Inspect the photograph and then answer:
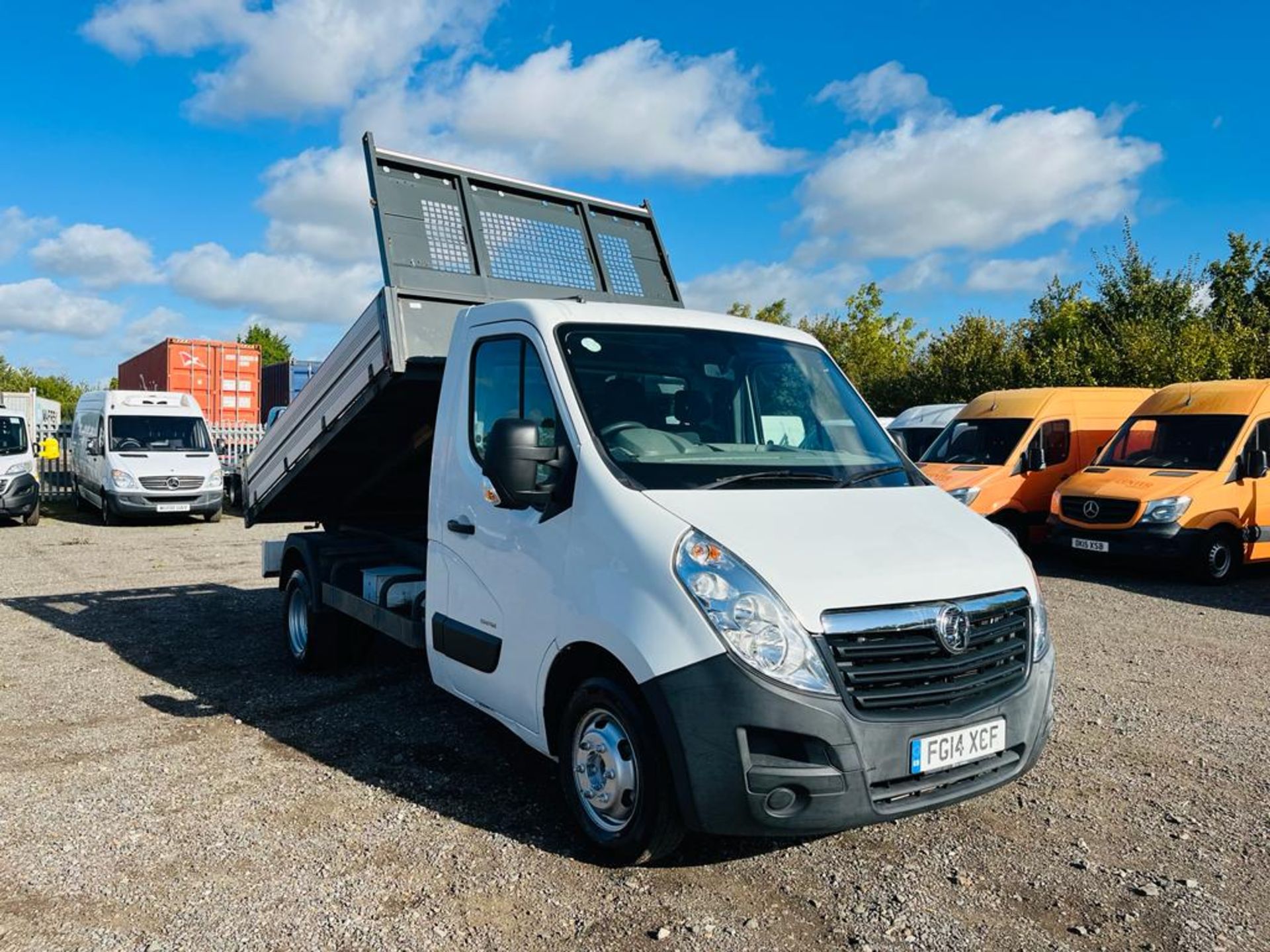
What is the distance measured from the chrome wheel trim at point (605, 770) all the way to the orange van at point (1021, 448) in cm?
989

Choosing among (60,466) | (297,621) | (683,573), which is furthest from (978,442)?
(60,466)

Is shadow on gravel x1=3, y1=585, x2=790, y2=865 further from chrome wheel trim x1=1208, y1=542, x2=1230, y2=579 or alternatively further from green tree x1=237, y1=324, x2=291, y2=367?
green tree x1=237, y1=324, x2=291, y2=367

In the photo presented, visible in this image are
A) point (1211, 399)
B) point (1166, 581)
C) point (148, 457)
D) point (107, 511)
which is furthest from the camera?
point (148, 457)

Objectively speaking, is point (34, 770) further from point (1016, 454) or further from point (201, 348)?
point (201, 348)

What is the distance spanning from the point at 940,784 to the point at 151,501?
16.5 meters

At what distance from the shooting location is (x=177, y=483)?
17.1 m

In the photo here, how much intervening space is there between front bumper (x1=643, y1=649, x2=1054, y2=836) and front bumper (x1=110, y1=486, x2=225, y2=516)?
52.4ft

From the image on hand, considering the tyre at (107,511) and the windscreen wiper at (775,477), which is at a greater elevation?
the windscreen wiper at (775,477)

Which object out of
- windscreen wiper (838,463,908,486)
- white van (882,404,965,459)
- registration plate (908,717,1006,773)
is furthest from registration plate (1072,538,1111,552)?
registration plate (908,717,1006,773)

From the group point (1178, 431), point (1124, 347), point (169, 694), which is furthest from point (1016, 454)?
point (169, 694)

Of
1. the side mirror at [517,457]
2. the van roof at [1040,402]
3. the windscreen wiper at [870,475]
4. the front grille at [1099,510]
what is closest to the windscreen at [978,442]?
the van roof at [1040,402]

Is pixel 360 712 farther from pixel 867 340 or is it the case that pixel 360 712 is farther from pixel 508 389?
pixel 867 340

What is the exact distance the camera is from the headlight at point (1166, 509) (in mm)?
10953

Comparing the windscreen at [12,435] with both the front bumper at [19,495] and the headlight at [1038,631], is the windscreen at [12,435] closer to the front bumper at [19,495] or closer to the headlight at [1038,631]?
the front bumper at [19,495]
